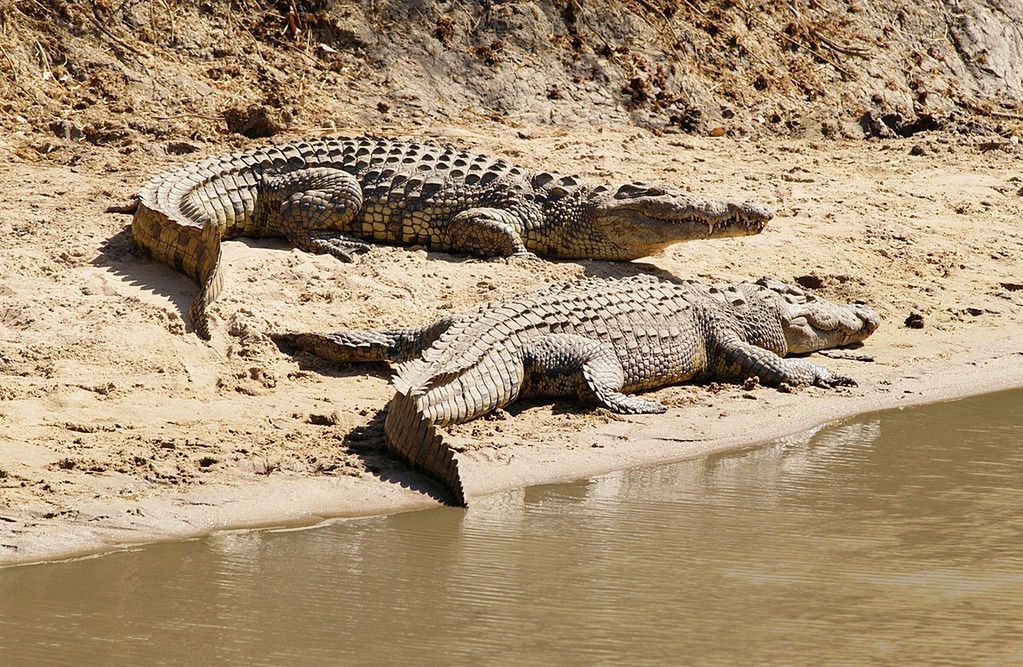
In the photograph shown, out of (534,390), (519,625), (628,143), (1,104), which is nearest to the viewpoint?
(519,625)

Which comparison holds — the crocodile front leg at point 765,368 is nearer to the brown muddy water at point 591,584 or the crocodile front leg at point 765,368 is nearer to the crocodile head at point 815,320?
the crocodile head at point 815,320

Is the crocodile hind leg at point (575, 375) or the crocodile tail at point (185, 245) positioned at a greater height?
the crocodile tail at point (185, 245)

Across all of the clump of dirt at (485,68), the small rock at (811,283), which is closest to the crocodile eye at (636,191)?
the small rock at (811,283)

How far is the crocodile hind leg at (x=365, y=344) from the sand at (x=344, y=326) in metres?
0.09

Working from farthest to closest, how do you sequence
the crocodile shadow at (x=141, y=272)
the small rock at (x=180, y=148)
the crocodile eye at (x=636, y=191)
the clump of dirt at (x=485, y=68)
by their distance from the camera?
the clump of dirt at (x=485, y=68)
the small rock at (x=180, y=148)
the crocodile eye at (x=636, y=191)
the crocodile shadow at (x=141, y=272)

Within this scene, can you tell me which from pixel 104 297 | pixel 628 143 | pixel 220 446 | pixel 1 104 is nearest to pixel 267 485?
pixel 220 446

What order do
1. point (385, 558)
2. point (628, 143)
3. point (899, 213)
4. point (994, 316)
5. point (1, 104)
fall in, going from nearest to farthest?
point (385, 558)
point (994, 316)
point (1, 104)
point (899, 213)
point (628, 143)

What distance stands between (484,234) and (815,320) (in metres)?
2.36

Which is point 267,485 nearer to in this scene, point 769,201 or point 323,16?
point 769,201

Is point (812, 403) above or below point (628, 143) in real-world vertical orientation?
below

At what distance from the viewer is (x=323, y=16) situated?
12.1m

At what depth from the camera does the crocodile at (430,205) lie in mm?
8688

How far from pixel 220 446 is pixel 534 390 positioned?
1.83 metres

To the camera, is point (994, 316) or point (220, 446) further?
point (994, 316)
